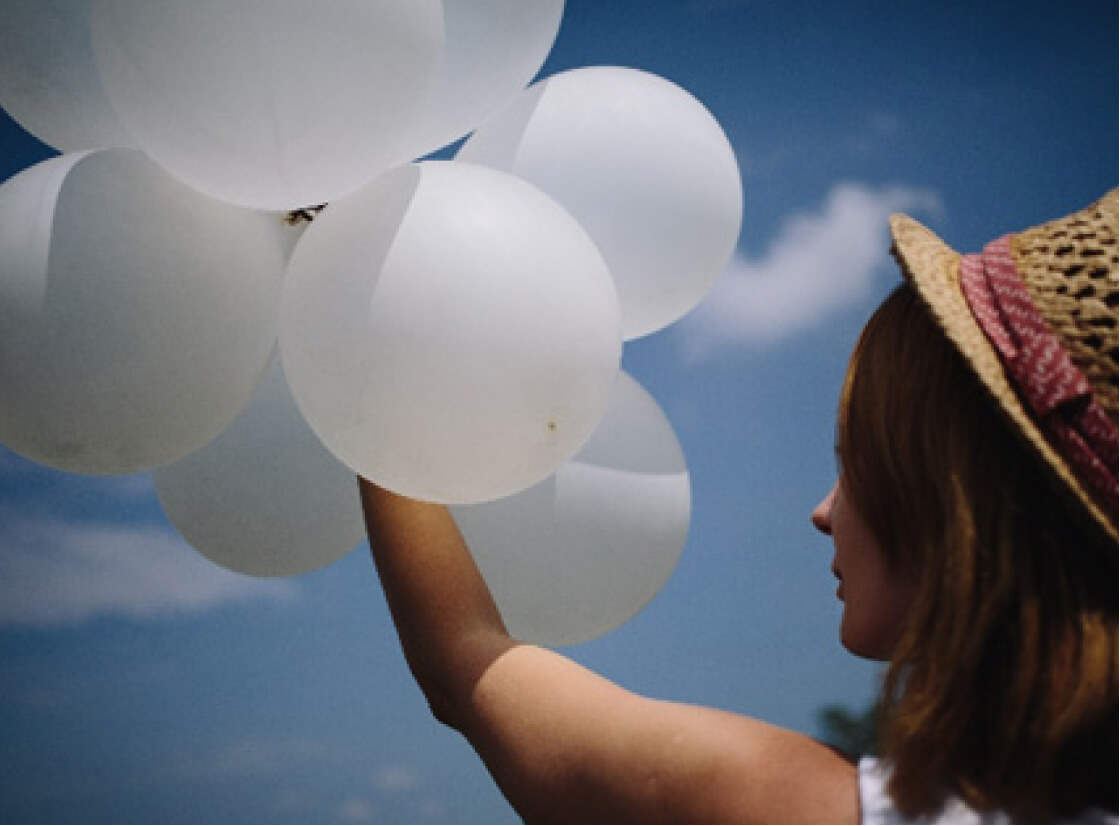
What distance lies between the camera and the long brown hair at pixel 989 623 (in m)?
1.01

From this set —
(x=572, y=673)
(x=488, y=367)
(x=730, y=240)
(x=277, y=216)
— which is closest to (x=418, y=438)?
(x=488, y=367)

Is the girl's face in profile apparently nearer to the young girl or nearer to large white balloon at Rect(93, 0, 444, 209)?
the young girl

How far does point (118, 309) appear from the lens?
60.6 inches

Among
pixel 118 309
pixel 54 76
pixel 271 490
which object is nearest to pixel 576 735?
pixel 118 309

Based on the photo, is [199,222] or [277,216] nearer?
[199,222]

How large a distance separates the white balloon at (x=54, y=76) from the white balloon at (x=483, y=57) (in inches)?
24.9

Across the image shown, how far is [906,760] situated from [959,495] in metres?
0.30

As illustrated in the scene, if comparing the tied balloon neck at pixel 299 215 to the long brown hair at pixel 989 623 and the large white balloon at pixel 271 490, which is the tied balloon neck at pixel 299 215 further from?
the long brown hair at pixel 989 623

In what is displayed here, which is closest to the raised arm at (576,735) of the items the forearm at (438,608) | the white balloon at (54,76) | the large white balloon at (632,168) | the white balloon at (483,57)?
the forearm at (438,608)

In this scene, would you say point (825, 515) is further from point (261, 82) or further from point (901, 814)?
point (261, 82)

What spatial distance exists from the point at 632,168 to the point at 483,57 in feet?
1.19

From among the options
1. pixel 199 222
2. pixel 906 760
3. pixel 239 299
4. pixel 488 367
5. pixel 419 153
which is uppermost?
pixel 419 153

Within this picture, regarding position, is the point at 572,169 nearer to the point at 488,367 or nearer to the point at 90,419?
the point at 488,367

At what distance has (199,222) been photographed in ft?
5.28
